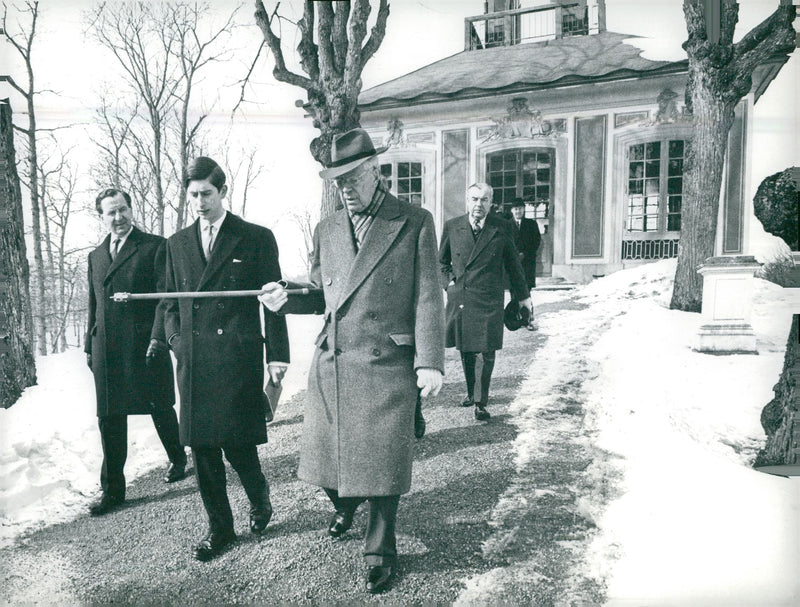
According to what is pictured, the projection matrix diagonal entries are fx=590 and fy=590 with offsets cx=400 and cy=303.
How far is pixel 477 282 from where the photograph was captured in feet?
11.6

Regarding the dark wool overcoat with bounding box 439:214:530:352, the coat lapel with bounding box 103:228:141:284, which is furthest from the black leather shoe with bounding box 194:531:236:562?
the dark wool overcoat with bounding box 439:214:530:352

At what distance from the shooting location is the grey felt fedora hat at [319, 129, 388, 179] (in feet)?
7.75

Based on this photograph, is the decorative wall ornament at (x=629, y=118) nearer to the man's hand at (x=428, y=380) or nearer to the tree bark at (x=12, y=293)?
the man's hand at (x=428, y=380)

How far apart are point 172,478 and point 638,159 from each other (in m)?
2.98

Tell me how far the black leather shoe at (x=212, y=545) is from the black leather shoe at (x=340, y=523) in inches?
18.5

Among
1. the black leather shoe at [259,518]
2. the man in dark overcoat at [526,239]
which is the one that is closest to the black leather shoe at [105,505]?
the black leather shoe at [259,518]

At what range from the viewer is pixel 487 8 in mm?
3217

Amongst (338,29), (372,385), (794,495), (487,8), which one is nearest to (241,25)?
(338,29)

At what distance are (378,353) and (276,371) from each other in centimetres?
56

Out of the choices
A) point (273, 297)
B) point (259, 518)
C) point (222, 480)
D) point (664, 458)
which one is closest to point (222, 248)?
point (273, 297)

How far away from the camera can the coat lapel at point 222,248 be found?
2602 mm

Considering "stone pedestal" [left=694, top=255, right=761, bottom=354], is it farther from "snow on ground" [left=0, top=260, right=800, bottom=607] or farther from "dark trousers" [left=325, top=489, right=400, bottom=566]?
"dark trousers" [left=325, top=489, right=400, bottom=566]

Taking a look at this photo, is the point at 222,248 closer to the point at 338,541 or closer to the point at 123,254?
the point at 123,254

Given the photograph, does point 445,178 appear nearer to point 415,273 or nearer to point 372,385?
point 415,273
